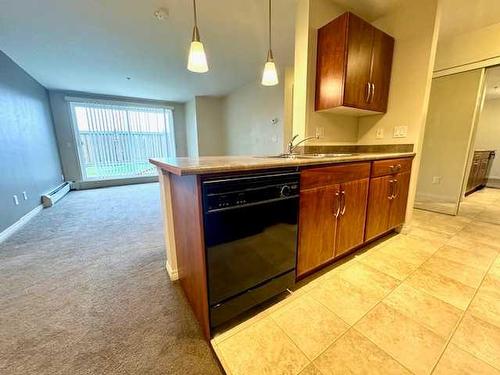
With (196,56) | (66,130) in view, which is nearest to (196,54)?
(196,56)

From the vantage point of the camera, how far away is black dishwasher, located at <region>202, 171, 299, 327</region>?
990 millimetres

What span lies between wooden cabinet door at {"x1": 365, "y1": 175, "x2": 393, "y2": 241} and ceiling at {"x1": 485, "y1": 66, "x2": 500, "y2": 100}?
10.5 feet

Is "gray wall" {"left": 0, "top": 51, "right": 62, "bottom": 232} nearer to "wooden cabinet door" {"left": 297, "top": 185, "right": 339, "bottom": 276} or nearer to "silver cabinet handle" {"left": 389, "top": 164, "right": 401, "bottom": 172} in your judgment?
"wooden cabinet door" {"left": 297, "top": 185, "right": 339, "bottom": 276}

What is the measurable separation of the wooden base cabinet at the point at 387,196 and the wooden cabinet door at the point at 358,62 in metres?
0.69

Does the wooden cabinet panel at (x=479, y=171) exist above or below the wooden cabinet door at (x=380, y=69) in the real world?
below

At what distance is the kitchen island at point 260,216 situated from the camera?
0.99m

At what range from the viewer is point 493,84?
4.23 m

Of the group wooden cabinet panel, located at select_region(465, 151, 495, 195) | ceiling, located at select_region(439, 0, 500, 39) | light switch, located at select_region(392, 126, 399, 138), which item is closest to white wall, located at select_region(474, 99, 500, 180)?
wooden cabinet panel, located at select_region(465, 151, 495, 195)

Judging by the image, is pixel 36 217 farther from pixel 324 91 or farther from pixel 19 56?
pixel 324 91

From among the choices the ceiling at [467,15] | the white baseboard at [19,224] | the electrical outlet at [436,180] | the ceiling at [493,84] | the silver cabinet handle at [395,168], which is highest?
the ceiling at [467,15]

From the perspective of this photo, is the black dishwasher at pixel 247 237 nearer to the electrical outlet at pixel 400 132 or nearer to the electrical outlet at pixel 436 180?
the electrical outlet at pixel 400 132

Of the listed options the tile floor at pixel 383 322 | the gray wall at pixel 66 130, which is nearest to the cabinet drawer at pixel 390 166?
the tile floor at pixel 383 322

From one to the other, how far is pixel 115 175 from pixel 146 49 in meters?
4.07

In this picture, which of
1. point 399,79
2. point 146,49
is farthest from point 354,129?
point 146,49
